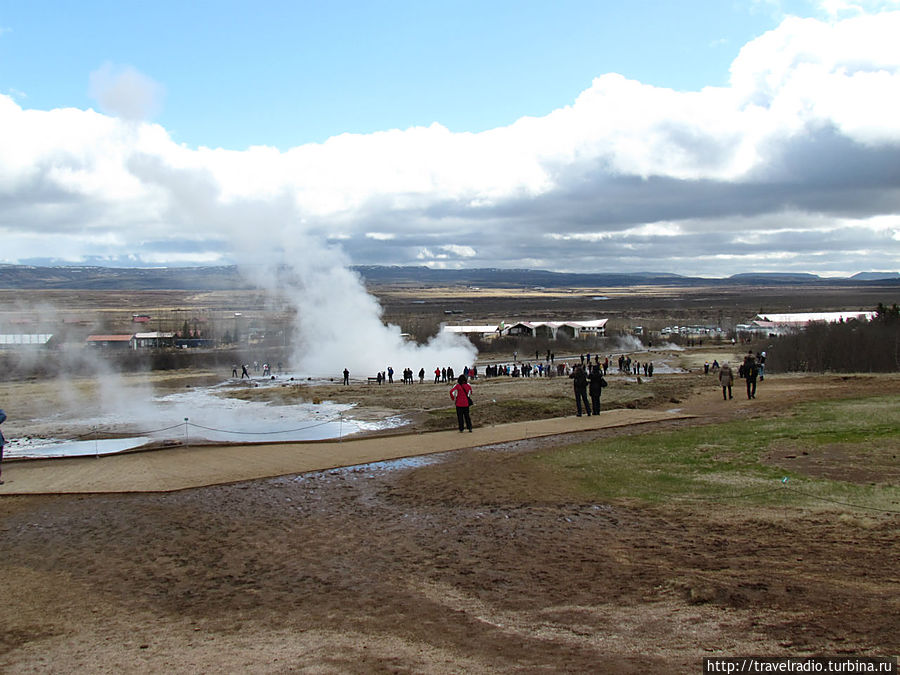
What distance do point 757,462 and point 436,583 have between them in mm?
8428

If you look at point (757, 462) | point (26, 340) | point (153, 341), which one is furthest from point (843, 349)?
point (26, 340)

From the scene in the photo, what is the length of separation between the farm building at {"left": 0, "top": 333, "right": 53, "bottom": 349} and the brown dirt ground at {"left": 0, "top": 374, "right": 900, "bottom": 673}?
236 feet

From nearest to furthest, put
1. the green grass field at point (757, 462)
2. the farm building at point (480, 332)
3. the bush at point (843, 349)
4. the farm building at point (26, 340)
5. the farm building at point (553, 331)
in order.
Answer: the green grass field at point (757, 462) → the bush at point (843, 349) → the farm building at point (26, 340) → the farm building at point (480, 332) → the farm building at point (553, 331)

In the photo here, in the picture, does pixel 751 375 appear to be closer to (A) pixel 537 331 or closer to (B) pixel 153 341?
(A) pixel 537 331

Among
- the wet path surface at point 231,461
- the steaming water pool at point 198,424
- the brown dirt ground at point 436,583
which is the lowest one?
the steaming water pool at point 198,424

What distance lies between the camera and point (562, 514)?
38.0ft

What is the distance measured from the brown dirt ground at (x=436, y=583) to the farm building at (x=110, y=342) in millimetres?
77370

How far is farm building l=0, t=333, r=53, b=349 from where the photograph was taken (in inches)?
3002

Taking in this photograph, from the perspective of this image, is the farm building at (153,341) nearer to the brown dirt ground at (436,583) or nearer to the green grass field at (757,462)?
the brown dirt ground at (436,583)

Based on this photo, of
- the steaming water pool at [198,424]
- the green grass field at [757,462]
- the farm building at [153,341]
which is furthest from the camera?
the farm building at [153,341]

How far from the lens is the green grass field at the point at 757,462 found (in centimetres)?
1198

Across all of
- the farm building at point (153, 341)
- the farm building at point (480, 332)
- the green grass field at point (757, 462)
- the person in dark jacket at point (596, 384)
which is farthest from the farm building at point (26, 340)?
the green grass field at point (757, 462)

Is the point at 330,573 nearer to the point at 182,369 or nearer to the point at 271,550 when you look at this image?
the point at 271,550

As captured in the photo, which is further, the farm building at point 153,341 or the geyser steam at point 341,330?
the farm building at point 153,341
